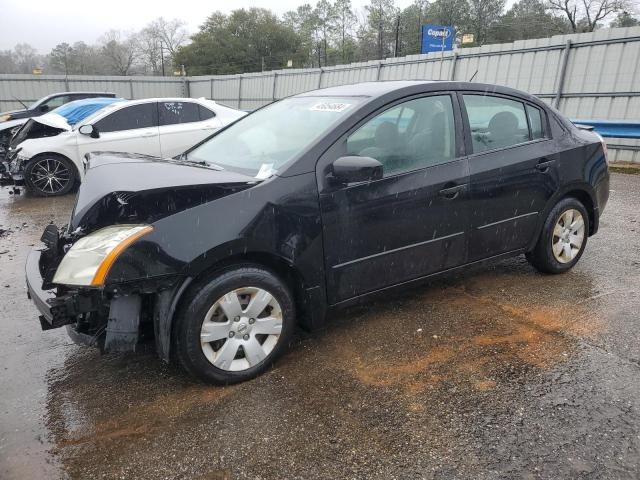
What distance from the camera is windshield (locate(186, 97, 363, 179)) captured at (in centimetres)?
317

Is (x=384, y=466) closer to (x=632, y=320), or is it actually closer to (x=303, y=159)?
(x=303, y=159)

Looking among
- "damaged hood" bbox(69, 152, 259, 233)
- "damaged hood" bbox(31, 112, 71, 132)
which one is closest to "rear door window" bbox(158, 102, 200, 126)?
"damaged hood" bbox(31, 112, 71, 132)

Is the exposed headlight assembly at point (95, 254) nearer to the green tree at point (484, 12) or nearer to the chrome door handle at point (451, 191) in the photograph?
the chrome door handle at point (451, 191)

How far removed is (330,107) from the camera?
3.43m

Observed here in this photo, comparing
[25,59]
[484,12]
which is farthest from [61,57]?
[484,12]

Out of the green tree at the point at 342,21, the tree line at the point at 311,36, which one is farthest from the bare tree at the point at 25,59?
the green tree at the point at 342,21

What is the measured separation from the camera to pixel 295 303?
10.2 ft

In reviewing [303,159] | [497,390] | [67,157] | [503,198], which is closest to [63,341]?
[303,159]

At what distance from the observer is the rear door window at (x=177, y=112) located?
863cm

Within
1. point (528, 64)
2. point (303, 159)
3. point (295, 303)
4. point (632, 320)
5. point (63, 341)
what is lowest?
point (63, 341)

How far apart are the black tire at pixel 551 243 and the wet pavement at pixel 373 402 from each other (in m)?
0.42

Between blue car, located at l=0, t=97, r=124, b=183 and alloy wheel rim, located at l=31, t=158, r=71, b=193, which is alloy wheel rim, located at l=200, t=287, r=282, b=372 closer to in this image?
alloy wheel rim, located at l=31, t=158, r=71, b=193

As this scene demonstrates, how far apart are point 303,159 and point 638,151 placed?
9567 millimetres

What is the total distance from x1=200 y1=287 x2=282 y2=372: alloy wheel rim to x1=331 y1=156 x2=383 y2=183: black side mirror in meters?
0.83
